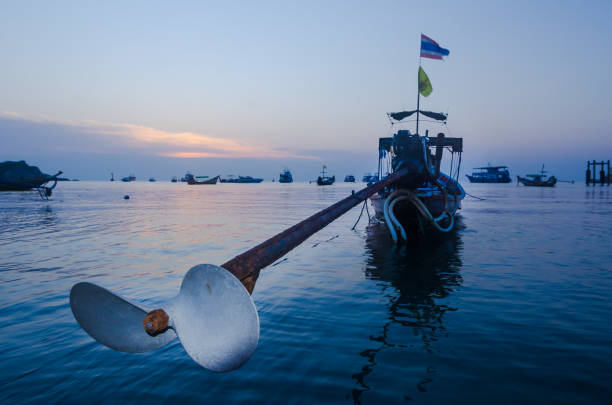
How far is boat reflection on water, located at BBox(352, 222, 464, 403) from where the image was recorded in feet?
18.5

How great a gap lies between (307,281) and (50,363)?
20.6ft

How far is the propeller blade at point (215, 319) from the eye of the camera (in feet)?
10.6

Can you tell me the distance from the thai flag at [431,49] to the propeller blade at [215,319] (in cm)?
2262

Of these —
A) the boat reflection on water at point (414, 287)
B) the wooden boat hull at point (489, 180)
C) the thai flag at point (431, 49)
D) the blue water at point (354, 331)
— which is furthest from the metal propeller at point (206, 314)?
the wooden boat hull at point (489, 180)

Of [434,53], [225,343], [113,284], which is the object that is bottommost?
[113,284]

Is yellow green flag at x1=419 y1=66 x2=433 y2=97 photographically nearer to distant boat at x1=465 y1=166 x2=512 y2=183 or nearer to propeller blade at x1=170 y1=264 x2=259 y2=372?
propeller blade at x1=170 y1=264 x2=259 y2=372

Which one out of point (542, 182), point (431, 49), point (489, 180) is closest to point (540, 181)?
point (542, 182)

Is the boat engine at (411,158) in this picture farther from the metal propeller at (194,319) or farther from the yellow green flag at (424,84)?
the metal propeller at (194,319)

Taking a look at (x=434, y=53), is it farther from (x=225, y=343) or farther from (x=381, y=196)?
(x=225, y=343)

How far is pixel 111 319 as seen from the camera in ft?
12.4

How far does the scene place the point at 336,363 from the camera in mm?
5098

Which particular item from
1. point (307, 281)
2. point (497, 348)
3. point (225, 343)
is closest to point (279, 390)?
point (225, 343)

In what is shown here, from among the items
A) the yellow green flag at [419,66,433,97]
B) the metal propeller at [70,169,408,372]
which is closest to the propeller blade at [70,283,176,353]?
the metal propeller at [70,169,408,372]

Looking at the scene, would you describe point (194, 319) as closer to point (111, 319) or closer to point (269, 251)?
point (111, 319)
